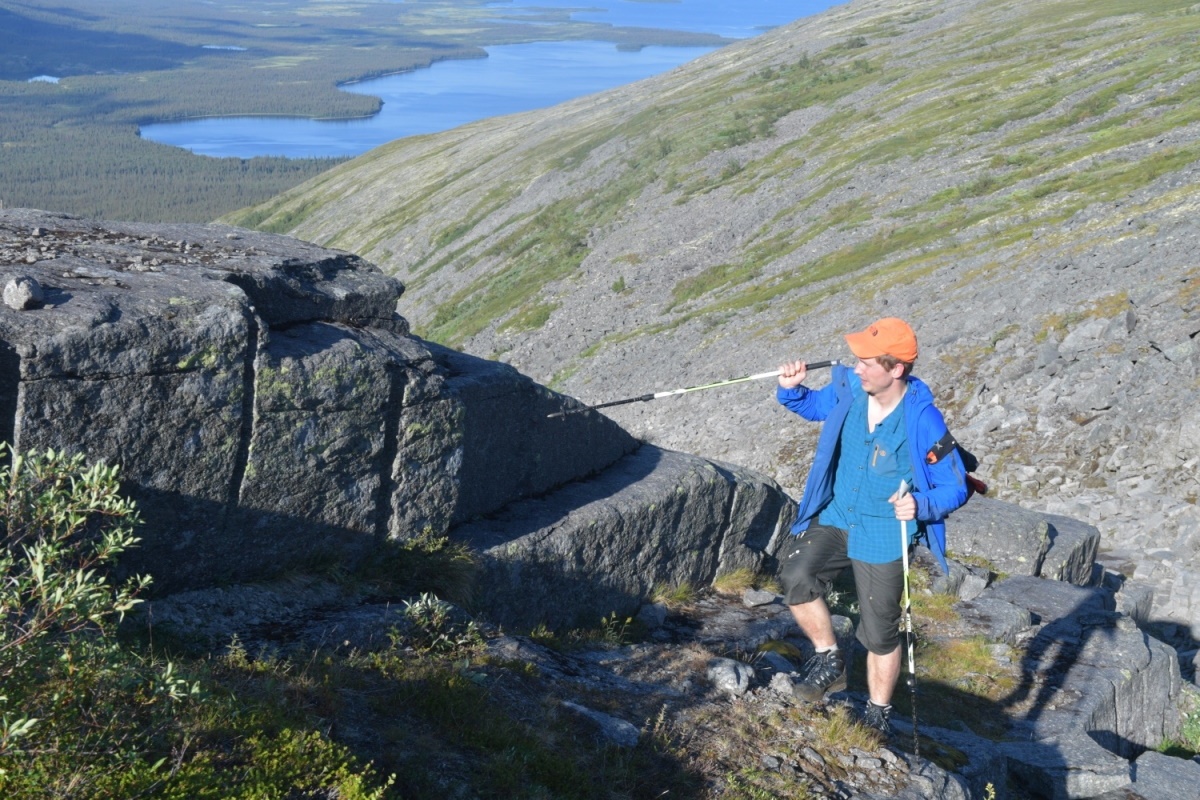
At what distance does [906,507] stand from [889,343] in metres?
1.20

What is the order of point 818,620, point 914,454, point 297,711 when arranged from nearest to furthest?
1. point 297,711
2. point 914,454
3. point 818,620

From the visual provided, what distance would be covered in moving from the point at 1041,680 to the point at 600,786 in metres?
7.48

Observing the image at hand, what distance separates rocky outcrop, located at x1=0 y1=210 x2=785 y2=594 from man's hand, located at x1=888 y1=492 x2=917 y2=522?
4353 millimetres

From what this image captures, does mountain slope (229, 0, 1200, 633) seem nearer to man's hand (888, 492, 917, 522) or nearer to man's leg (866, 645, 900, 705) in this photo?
man's leg (866, 645, 900, 705)

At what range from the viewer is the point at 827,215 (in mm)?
51938

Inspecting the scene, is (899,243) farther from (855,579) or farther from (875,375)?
(875,375)

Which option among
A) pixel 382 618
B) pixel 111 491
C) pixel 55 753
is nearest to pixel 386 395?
pixel 382 618

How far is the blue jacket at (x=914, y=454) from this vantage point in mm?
7836

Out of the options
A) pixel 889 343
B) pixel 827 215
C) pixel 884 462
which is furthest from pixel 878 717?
pixel 827 215

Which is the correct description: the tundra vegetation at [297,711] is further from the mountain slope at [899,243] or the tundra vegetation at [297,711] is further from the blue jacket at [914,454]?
the mountain slope at [899,243]

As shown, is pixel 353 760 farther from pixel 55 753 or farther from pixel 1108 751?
pixel 1108 751

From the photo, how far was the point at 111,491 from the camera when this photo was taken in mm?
5910

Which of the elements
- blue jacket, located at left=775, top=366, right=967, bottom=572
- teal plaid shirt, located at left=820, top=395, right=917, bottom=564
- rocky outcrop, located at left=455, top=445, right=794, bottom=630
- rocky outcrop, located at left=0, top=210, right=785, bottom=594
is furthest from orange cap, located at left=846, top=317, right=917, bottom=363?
rocky outcrop, located at left=455, top=445, right=794, bottom=630

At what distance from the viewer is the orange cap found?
780 centimetres
